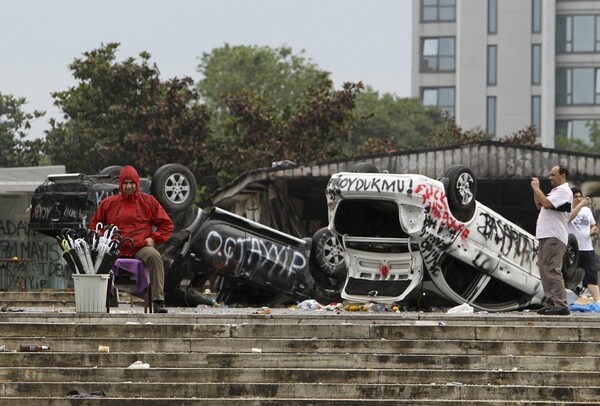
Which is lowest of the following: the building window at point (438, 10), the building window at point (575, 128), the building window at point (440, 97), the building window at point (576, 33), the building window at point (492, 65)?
the building window at point (575, 128)

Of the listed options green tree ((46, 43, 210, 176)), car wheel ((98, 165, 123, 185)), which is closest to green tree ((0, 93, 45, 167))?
green tree ((46, 43, 210, 176))

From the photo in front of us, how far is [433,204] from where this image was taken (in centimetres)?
1884

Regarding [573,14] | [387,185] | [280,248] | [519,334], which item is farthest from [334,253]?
[573,14]

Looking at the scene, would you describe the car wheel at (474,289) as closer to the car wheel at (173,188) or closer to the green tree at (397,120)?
the car wheel at (173,188)

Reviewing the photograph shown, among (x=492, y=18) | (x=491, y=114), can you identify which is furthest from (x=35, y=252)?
(x=491, y=114)

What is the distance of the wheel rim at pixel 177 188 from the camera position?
821 inches

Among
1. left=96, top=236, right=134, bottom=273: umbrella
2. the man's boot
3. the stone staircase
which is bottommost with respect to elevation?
the stone staircase

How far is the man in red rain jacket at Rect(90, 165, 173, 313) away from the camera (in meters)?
17.2

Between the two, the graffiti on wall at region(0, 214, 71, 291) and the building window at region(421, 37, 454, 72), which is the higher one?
the building window at region(421, 37, 454, 72)

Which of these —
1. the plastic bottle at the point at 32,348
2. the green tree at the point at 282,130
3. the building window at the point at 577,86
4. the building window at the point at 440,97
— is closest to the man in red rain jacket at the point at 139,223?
the plastic bottle at the point at 32,348

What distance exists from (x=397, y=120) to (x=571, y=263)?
7969 centimetres

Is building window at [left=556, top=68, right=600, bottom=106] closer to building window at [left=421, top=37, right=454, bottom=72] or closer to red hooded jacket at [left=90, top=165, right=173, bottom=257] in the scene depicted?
building window at [left=421, top=37, right=454, bottom=72]

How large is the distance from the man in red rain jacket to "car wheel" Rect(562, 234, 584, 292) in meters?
5.16

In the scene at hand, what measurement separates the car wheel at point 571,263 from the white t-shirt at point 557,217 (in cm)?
214
